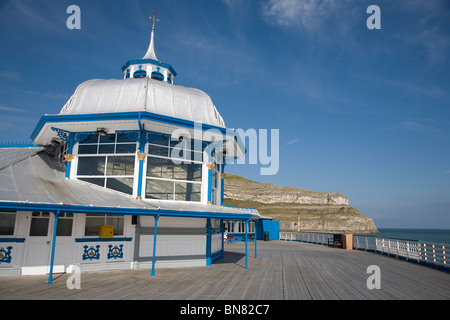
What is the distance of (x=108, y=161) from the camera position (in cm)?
1271

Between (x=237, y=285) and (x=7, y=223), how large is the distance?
7.60m

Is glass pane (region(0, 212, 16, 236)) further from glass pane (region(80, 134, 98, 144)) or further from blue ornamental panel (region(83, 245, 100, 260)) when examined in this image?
glass pane (region(80, 134, 98, 144))

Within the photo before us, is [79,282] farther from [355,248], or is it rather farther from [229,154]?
[355,248]

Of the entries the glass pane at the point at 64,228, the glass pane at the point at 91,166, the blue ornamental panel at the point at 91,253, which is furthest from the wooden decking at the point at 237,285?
the glass pane at the point at 91,166

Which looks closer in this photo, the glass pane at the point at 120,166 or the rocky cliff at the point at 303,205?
the glass pane at the point at 120,166

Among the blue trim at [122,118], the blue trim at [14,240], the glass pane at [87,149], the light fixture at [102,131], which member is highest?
the blue trim at [122,118]

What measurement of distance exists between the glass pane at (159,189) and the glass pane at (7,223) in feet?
15.0

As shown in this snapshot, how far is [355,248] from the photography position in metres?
23.0

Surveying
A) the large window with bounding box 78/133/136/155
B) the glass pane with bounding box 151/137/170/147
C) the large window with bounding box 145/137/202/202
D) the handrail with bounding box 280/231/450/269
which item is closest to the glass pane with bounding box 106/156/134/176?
the large window with bounding box 78/133/136/155

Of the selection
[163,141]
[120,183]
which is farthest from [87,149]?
[163,141]

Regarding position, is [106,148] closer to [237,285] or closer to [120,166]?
[120,166]

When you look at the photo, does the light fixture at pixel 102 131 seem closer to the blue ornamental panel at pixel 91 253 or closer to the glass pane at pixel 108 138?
the glass pane at pixel 108 138

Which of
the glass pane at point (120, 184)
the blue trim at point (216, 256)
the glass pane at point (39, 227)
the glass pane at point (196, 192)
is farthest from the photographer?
the blue trim at point (216, 256)

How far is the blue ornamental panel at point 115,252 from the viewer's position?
11.2 m
